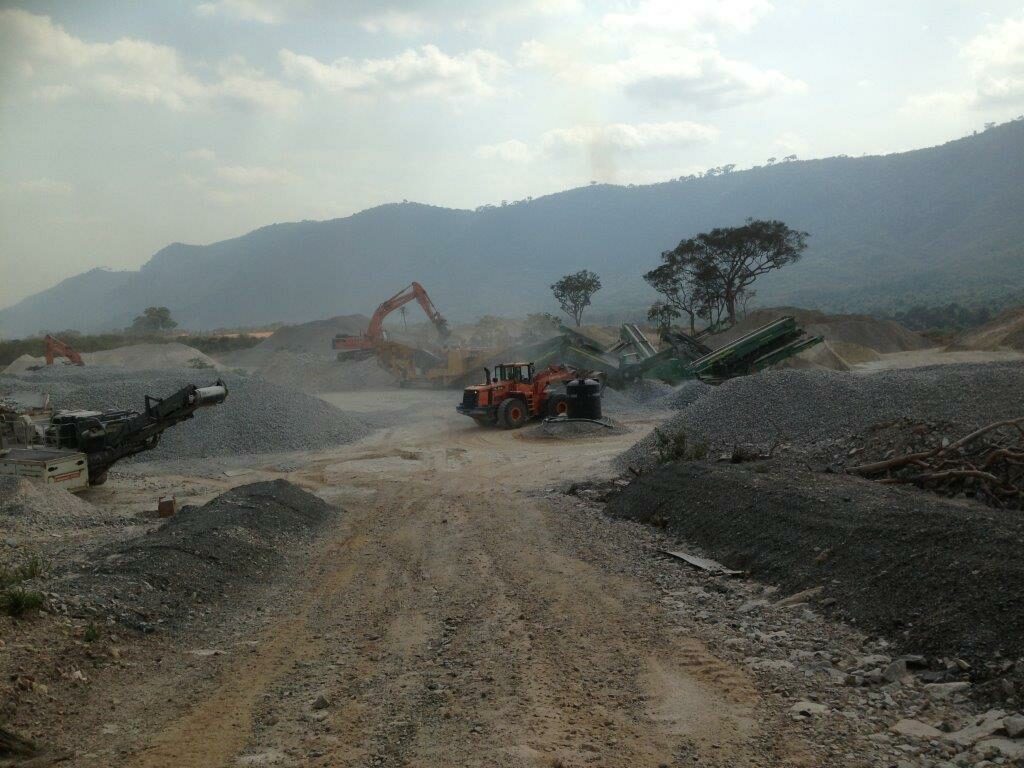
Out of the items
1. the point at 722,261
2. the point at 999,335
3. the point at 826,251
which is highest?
the point at 826,251

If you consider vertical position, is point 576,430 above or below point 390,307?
below

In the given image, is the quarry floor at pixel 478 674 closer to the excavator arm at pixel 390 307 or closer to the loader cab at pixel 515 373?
Result: the loader cab at pixel 515 373

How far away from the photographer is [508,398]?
72.6ft

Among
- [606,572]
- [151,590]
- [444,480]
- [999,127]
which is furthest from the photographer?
[999,127]

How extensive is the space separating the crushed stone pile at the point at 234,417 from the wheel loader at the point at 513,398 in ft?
10.4

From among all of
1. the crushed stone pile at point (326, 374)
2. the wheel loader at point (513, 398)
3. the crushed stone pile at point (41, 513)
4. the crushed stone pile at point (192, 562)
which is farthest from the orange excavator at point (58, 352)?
the crushed stone pile at point (192, 562)

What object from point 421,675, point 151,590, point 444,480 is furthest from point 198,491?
point 421,675

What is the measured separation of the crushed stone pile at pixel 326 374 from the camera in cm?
3753

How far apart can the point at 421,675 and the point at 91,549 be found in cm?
646

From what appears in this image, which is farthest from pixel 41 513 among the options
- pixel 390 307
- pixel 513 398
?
pixel 390 307

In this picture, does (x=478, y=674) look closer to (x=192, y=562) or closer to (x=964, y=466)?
(x=192, y=562)

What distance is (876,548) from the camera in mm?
6906

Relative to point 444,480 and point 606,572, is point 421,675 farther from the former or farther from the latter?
point 444,480

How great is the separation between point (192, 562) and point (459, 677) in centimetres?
382
